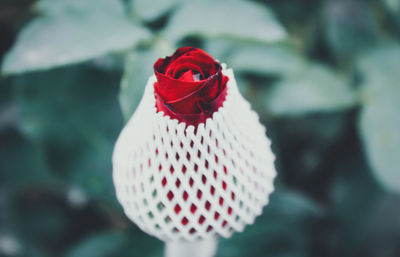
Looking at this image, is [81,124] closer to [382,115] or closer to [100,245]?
[100,245]

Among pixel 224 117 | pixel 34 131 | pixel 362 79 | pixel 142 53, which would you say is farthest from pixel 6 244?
pixel 362 79

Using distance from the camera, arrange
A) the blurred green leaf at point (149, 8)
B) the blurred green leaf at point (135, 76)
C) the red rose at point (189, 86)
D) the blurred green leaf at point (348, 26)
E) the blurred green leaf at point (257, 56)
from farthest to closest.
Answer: the blurred green leaf at point (348, 26) → the blurred green leaf at point (257, 56) → the blurred green leaf at point (149, 8) → the blurred green leaf at point (135, 76) → the red rose at point (189, 86)

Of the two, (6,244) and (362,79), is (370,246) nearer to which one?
(362,79)

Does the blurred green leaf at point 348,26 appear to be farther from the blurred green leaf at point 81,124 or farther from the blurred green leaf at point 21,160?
the blurred green leaf at point 21,160

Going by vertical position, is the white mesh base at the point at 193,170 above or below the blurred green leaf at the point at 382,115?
below

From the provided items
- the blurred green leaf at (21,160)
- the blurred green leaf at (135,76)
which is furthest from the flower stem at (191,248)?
the blurred green leaf at (21,160)

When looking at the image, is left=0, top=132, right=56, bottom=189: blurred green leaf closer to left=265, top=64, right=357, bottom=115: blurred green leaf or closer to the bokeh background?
the bokeh background
